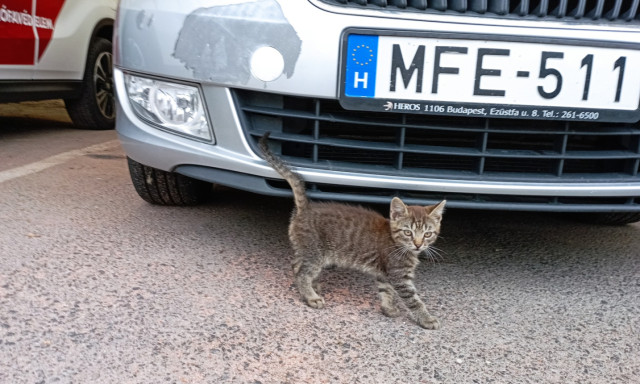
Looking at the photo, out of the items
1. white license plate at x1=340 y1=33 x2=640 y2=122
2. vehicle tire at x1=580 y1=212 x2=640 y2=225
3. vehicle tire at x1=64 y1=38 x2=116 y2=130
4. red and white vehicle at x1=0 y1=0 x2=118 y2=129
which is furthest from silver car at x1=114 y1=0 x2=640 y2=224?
vehicle tire at x1=64 y1=38 x2=116 y2=130

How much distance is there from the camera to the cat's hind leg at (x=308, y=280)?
2180 mm

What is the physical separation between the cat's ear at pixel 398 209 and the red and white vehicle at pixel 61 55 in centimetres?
340

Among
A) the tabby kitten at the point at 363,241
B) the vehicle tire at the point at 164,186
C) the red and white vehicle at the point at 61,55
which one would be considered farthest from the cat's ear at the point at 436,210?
the red and white vehicle at the point at 61,55

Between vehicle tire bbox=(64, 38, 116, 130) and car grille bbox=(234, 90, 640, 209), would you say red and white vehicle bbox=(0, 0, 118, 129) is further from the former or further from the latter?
car grille bbox=(234, 90, 640, 209)

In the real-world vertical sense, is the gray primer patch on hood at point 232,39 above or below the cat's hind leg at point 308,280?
above

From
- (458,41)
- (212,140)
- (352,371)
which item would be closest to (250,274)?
(212,140)

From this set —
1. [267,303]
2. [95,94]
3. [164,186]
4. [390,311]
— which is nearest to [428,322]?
[390,311]

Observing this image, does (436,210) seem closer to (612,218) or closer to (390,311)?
(390,311)

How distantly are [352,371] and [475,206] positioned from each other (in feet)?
2.67

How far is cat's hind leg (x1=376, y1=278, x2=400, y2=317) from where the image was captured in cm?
216

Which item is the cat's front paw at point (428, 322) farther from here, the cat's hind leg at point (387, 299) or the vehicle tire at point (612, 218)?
the vehicle tire at point (612, 218)

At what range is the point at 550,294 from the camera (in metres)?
2.36

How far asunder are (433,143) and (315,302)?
733 millimetres

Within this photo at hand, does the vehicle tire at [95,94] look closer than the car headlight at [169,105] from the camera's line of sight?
No
